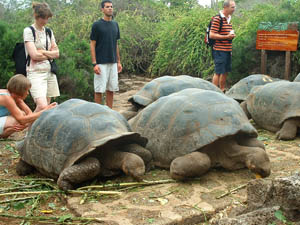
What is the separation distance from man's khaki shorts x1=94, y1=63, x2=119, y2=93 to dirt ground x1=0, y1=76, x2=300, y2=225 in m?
2.17

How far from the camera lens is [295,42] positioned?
7285 millimetres

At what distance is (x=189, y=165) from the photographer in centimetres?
309

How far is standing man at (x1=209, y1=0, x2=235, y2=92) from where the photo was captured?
6.54 metres

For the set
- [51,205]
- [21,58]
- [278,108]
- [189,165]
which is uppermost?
[21,58]

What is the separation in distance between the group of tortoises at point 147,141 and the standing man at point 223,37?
10.2 ft

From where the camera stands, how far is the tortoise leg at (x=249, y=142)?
11.0 feet

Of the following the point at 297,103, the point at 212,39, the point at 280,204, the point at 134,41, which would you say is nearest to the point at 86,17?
the point at 134,41

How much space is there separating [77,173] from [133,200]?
0.47 m

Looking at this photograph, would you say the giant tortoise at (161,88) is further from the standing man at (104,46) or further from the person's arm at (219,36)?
the person's arm at (219,36)

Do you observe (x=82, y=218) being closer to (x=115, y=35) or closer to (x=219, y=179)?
(x=219, y=179)

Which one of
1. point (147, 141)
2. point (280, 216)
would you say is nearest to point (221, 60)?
point (147, 141)

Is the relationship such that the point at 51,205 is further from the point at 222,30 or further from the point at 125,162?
the point at 222,30

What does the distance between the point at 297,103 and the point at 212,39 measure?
2521 mm

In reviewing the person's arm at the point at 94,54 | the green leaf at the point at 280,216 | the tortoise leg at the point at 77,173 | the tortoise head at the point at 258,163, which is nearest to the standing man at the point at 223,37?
the person's arm at the point at 94,54
